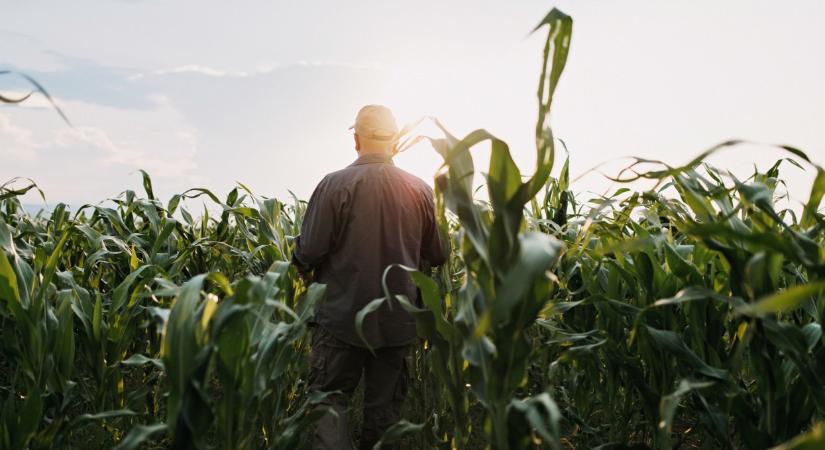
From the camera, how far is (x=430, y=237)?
8.86 ft

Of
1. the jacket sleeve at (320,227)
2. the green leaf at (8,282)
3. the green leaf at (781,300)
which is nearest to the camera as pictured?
the green leaf at (781,300)

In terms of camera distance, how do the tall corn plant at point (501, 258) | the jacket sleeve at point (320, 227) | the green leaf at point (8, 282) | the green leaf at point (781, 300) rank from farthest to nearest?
the jacket sleeve at point (320, 227) → the green leaf at point (8, 282) → the tall corn plant at point (501, 258) → the green leaf at point (781, 300)

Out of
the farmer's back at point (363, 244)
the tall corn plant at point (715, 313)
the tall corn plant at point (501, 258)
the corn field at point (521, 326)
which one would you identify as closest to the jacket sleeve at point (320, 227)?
the farmer's back at point (363, 244)

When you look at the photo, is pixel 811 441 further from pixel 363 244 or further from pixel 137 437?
pixel 363 244

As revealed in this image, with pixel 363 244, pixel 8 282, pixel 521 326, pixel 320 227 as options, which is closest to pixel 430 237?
pixel 363 244

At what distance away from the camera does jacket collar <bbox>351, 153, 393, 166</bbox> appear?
2.58 m

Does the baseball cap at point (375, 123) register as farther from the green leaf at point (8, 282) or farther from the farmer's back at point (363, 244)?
the green leaf at point (8, 282)

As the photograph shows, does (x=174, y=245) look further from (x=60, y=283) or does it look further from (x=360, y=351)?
(x=360, y=351)

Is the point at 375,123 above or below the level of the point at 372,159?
above

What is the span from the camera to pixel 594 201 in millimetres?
2684

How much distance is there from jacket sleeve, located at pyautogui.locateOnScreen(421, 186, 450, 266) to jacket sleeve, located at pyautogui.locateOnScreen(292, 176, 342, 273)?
408 mm

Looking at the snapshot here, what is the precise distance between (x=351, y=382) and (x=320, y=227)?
71 cm

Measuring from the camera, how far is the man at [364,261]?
247 centimetres

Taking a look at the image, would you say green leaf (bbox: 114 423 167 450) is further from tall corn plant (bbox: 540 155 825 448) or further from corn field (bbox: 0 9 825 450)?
tall corn plant (bbox: 540 155 825 448)
